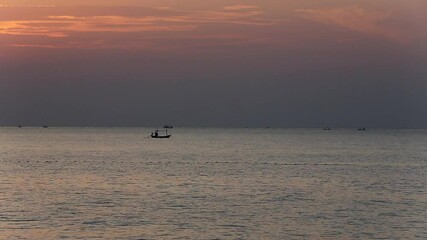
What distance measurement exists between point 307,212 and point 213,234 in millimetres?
12298

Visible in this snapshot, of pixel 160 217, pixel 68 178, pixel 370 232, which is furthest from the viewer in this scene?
pixel 68 178

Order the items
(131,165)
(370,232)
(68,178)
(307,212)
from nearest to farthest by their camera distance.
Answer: (370,232), (307,212), (68,178), (131,165)

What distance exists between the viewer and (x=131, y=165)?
117 m

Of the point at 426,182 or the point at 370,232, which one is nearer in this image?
the point at 370,232

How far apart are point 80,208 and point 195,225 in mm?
11021

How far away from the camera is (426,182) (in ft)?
296

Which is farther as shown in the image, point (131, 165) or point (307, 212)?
point (131, 165)

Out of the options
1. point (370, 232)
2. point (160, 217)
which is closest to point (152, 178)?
point (160, 217)

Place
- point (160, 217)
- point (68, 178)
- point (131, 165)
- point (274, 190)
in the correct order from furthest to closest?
point (131, 165) < point (68, 178) < point (274, 190) < point (160, 217)

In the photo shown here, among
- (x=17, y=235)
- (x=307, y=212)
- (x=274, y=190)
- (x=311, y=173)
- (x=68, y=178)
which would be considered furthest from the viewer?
(x=311, y=173)

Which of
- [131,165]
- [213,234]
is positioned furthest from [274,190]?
[131,165]

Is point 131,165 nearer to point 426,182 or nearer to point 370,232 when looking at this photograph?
point 426,182

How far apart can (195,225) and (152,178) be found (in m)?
38.9

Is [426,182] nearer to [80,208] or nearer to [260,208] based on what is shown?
[260,208]
